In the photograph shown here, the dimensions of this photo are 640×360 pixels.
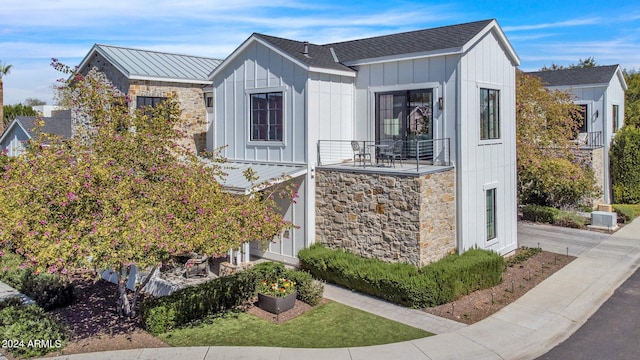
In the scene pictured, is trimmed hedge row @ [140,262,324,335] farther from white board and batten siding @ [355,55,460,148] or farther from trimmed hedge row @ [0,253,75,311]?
white board and batten siding @ [355,55,460,148]

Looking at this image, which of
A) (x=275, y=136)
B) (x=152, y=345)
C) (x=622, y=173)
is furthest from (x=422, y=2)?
(x=622, y=173)

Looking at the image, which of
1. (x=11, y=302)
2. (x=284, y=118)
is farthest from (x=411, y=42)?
(x=11, y=302)

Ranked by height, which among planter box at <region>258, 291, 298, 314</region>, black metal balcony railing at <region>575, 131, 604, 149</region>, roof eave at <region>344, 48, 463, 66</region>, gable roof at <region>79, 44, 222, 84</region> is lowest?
planter box at <region>258, 291, 298, 314</region>

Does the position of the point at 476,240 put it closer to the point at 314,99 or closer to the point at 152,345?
the point at 314,99

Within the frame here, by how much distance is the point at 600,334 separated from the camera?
431 inches

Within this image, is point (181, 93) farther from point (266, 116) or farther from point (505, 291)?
point (505, 291)

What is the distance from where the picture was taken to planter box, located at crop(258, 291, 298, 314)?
39.7ft

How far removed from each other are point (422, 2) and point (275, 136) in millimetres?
7576

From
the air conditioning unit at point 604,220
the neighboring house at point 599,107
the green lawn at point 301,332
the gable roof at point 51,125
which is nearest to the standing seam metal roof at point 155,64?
the gable roof at point 51,125

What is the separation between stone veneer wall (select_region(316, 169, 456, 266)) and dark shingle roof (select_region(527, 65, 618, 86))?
1743 centimetres

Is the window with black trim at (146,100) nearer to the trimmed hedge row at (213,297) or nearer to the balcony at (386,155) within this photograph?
the balcony at (386,155)

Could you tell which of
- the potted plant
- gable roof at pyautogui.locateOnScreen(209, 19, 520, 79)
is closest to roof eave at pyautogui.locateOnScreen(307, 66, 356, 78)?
gable roof at pyautogui.locateOnScreen(209, 19, 520, 79)

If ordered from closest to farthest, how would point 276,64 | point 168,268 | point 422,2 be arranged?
point 168,268
point 276,64
point 422,2

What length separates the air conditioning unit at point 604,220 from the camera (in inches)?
845
